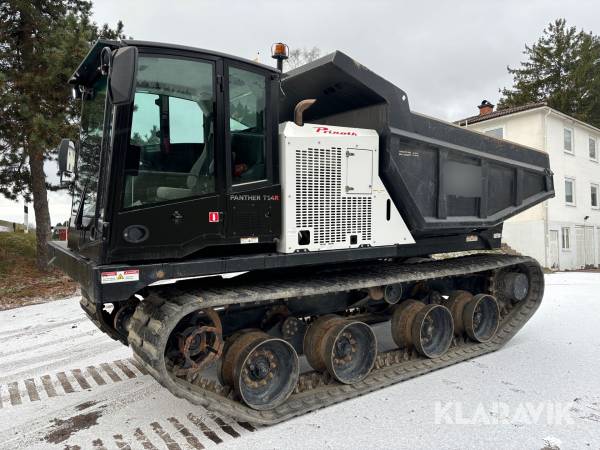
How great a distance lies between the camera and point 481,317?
5934mm

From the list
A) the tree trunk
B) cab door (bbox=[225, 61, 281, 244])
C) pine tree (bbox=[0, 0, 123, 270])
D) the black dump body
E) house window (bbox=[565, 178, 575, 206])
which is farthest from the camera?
house window (bbox=[565, 178, 575, 206])

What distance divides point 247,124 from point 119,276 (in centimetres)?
165

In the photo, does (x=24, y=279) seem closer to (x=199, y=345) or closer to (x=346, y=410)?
(x=199, y=345)

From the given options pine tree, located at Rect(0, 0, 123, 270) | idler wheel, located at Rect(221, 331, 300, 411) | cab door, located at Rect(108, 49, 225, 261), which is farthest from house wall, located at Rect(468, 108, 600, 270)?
cab door, located at Rect(108, 49, 225, 261)

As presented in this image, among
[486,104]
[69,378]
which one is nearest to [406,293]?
[69,378]

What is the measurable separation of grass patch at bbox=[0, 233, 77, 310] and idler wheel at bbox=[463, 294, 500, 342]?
914 cm

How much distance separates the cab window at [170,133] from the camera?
3.44m

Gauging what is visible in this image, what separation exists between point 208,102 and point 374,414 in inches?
121

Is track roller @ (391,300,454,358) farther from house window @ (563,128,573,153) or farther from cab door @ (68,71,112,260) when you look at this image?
house window @ (563,128,573,153)

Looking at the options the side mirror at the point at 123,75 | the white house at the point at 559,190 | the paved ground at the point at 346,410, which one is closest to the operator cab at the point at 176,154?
the side mirror at the point at 123,75

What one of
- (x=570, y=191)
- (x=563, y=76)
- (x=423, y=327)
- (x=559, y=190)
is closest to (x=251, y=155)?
(x=423, y=327)

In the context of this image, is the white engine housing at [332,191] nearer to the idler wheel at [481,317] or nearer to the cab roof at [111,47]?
the cab roof at [111,47]

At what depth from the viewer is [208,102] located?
367cm

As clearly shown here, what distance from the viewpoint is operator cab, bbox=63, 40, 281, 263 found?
335 cm
